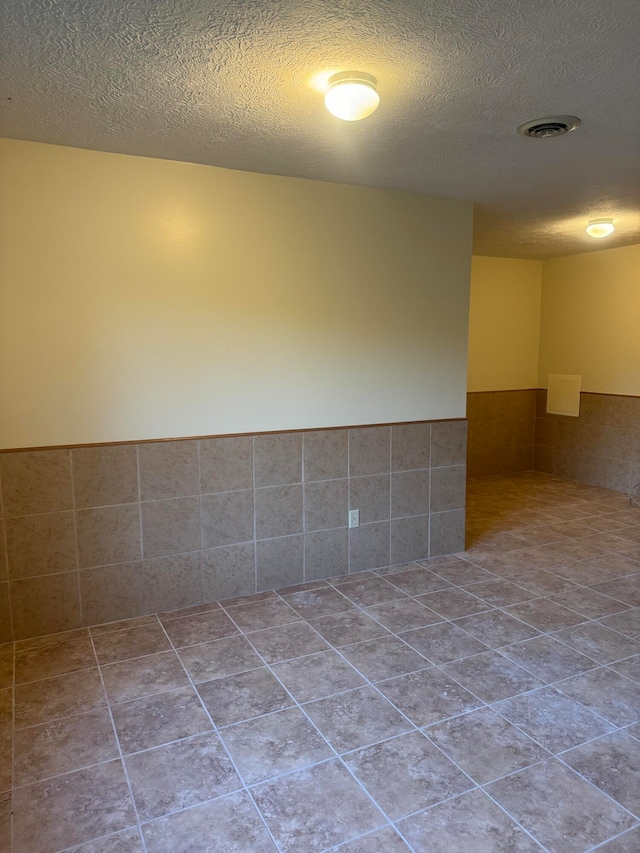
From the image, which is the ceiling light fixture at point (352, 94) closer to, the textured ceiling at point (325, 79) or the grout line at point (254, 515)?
the textured ceiling at point (325, 79)

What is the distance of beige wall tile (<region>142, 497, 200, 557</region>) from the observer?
9.52 ft

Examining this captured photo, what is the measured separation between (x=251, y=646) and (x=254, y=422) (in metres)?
1.14

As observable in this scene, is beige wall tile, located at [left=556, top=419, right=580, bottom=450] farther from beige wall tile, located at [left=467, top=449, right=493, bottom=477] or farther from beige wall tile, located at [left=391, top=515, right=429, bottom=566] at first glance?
beige wall tile, located at [left=391, top=515, right=429, bottom=566]

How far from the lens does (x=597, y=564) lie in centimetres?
359

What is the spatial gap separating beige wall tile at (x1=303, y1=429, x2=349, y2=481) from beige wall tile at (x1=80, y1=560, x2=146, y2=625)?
1.05 metres

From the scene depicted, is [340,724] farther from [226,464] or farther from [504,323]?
[504,323]

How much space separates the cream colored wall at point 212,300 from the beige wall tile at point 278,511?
377mm

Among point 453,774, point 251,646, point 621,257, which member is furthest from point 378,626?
point 621,257

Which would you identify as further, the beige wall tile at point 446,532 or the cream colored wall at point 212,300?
the beige wall tile at point 446,532

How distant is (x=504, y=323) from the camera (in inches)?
Answer: 232

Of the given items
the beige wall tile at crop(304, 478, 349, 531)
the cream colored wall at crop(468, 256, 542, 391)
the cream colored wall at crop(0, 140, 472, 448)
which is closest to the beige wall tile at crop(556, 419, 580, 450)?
the cream colored wall at crop(468, 256, 542, 391)

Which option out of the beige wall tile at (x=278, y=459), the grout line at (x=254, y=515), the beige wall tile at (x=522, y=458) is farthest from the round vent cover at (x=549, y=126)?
the beige wall tile at (x=522, y=458)

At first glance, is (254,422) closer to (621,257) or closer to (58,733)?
(58,733)

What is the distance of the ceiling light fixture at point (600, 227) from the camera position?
13.4 ft
